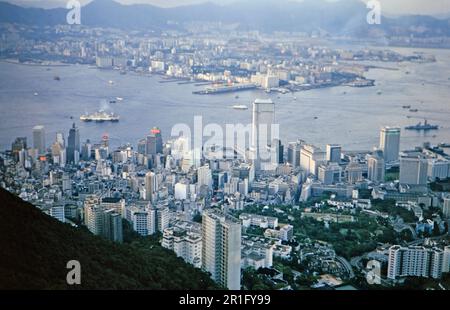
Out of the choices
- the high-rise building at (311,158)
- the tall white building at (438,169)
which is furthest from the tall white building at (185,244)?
the tall white building at (438,169)

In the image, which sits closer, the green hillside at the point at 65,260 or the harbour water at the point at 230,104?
the green hillside at the point at 65,260

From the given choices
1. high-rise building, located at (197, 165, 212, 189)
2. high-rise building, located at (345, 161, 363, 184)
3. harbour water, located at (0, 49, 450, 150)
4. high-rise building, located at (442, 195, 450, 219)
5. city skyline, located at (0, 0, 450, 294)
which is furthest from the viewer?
high-rise building, located at (345, 161, 363, 184)

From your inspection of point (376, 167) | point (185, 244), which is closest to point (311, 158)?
point (376, 167)

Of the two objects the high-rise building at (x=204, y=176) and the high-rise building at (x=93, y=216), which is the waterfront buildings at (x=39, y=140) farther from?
the high-rise building at (x=204, y=176)

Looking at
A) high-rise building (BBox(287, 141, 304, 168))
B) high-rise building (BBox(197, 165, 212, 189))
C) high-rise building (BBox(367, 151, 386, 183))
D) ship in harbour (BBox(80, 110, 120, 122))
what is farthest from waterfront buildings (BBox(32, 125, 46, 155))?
high-rise building (BBox(367, 151, 386, 183))

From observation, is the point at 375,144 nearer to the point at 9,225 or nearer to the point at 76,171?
the point at 76,171

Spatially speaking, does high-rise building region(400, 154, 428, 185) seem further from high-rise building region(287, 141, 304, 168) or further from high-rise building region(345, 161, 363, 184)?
high-rise building region(287, 141, 304, 168)

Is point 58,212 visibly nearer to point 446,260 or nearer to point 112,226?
point 112,226
